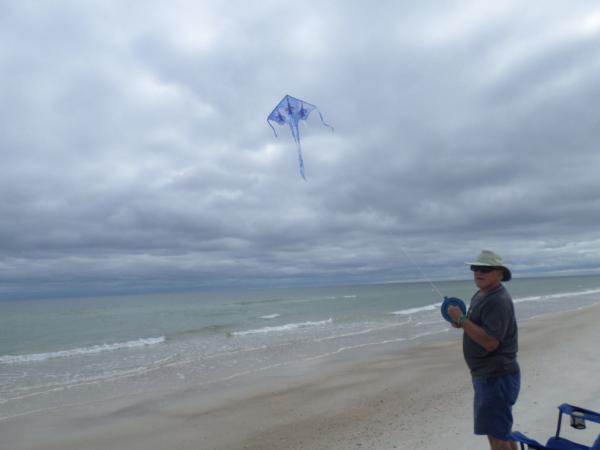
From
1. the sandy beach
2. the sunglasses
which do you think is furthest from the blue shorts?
the sandy beach

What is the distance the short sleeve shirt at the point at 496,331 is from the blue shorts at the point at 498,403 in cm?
6

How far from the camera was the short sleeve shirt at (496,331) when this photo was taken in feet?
10.2

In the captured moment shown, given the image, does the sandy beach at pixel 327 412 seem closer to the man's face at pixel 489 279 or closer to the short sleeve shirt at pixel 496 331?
the short sleeve shirt at pixel 496 331

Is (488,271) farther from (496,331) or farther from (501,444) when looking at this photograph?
(501,444)

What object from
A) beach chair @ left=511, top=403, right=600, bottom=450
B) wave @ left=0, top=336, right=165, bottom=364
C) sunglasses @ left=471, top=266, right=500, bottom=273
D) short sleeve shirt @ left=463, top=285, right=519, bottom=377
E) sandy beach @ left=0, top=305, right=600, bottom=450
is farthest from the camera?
wave @ left=0, top=336, right=165, bottom=364

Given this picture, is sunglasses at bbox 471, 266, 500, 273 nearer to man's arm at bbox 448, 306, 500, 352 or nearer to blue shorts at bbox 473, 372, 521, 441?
man's arm at bbox 448, 306, 500, 352

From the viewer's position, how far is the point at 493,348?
10.3 ft

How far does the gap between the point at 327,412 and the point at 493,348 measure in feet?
16.5

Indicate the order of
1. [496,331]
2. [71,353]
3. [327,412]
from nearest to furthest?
[496,331] → [327,412] → [71,353]

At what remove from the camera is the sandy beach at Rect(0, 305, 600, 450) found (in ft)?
19.2

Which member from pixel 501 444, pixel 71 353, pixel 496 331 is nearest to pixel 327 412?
pixel 501 444

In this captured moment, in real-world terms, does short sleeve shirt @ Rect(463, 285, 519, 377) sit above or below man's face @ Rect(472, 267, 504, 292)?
below

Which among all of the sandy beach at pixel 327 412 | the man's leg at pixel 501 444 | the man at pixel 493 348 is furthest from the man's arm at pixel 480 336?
the sandy beach at pixel 327 412

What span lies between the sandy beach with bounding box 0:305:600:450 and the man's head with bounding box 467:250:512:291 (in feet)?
8.46
